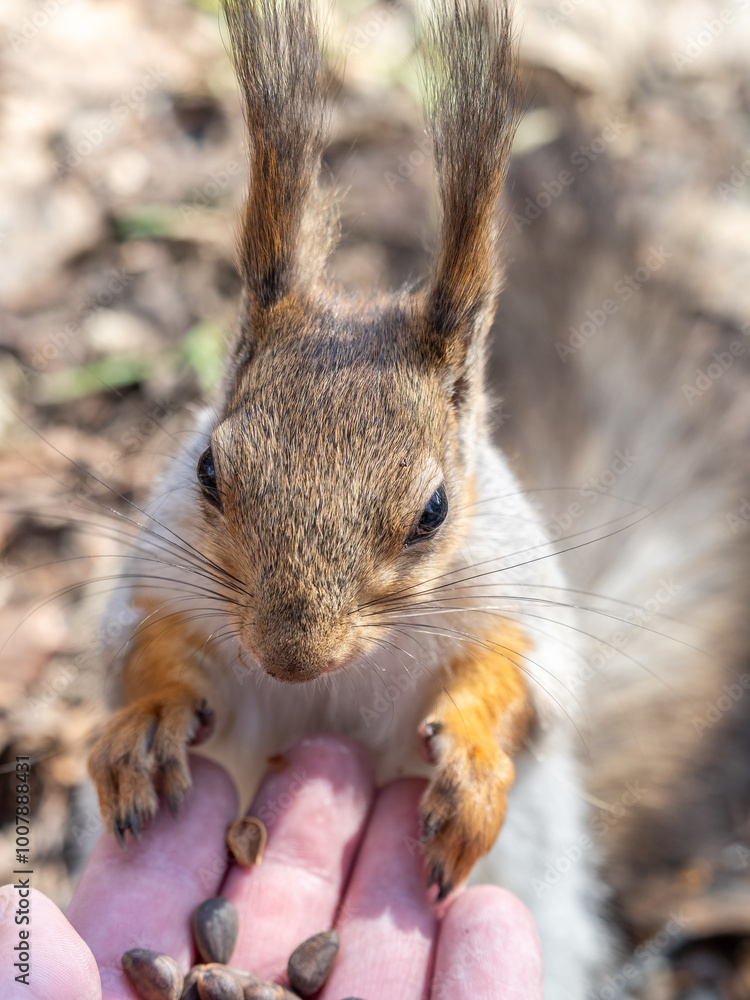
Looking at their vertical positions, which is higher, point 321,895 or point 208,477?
point 208,477

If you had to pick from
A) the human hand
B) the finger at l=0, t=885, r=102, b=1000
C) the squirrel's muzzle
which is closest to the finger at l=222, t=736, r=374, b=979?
the human hand

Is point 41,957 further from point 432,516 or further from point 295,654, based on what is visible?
point 432,516

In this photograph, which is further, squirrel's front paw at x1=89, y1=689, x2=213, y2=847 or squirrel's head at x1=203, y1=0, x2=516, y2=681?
squirrel's front paw at x1=89, y1=689, x2=213, y2=847

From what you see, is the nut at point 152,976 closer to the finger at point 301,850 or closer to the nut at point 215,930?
the nut at point 215,930

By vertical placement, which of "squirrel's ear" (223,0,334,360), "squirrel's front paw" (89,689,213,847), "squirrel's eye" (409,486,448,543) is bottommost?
"squirrel's front paw" (89,689,213,847)

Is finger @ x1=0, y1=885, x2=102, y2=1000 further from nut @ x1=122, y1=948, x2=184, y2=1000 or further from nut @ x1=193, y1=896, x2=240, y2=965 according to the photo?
nut @ x1=193, y1=896, x2=240, y2=965

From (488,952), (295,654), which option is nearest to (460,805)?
(488,952)

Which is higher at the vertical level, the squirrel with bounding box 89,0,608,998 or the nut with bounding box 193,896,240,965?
the squirrel with bounding box 89,0,608,998
